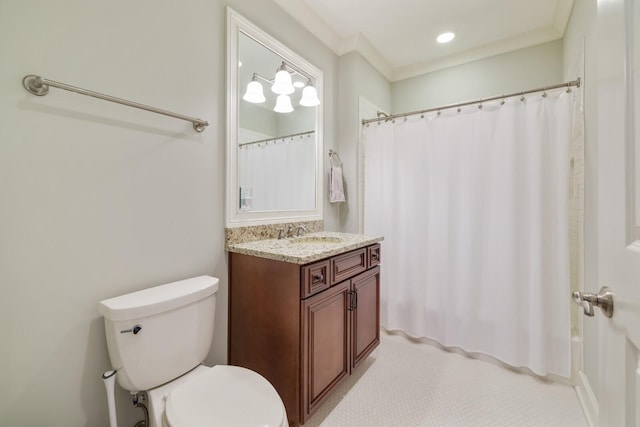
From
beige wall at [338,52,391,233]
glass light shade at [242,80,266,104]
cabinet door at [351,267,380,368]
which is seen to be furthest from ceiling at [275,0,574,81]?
cabinet door at [351,267,380,368]

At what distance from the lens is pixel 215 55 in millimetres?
1483

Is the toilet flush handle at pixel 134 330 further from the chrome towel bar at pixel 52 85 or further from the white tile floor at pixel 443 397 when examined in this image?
the white tile floor at pixel 443 397

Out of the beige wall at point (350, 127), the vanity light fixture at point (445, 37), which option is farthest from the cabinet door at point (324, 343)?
the vanity light fixture at point (445, 37)

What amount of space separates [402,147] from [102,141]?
201 cm

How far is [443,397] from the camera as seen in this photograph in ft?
5.21

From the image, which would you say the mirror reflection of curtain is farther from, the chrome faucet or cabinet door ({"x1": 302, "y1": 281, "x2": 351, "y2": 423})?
cabinet door ({"x1": 302, "y1": 281, "x2": 351, "y2": 423})

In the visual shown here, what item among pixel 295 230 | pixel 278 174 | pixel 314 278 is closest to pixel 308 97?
pixel 278 174

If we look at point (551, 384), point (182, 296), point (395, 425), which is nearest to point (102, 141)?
point (182, 296)

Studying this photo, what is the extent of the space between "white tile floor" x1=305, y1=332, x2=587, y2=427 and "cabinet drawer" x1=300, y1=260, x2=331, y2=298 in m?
0.72

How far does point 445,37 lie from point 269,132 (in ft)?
5.96

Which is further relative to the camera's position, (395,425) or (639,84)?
(395,425)

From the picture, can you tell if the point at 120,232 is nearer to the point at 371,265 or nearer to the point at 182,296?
the point at 182,296

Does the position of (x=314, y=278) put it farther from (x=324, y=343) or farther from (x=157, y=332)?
(x=157, y=332)

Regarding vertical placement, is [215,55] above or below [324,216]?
above
